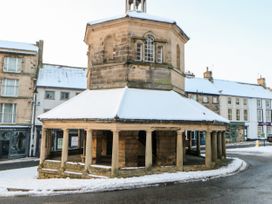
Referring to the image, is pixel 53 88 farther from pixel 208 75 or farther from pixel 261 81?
pixel 261 81

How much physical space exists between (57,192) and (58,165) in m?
5.47

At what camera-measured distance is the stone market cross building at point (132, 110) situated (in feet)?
49.2

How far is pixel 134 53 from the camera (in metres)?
18.1

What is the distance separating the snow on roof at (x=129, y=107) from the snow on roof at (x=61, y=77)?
49.8ft

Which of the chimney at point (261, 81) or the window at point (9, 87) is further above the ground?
the chimney at point (261, 81)

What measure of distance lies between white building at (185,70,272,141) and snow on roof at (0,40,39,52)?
24.7m

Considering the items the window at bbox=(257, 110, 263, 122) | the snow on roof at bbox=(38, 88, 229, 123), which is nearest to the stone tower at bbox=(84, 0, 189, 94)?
the snow on roof at bbox=(38, 88, 229, 123)

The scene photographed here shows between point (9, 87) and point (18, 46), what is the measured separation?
198 inches

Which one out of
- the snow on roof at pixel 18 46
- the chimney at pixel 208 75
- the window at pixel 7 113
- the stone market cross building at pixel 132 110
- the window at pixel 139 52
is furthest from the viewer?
the chimney at pixel 208 75

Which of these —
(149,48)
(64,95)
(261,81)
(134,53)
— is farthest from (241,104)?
(134,53)

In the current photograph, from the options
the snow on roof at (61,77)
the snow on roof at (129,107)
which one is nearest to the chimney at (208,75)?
the snow on roof at (61,77)

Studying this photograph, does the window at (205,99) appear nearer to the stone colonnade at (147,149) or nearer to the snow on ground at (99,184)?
the stone colonnade at (147,149)

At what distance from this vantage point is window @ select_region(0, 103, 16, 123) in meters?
30.0

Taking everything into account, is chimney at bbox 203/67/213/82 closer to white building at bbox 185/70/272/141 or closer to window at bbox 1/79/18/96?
white building at bbox 185/70/272/141
